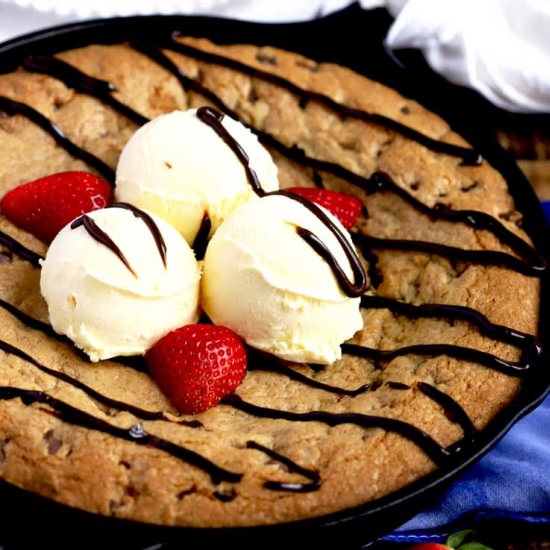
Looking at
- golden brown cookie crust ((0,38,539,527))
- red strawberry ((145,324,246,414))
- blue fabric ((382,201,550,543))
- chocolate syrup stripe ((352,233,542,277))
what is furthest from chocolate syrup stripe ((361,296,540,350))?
red strawberry ((145,324,246,414))

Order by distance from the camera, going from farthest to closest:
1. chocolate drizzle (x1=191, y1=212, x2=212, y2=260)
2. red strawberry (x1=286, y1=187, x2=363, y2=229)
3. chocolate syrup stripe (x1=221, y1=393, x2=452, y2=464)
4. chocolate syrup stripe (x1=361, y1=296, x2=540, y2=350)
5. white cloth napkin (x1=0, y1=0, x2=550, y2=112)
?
white cloth napkin (x1=0, y1=0, x2=550, y2=112) < red strawberry (x1=286, y1=187, x2=363, y2=229) < chocolate drizzle (x1=191, y1=212, x2=212, y2=260) < chocolate syrup stripe (x1=361, y1=296, x2=540, y2=350) < chocolate syrup stripe (x1=221, y1=393, x2=452, y2=464)

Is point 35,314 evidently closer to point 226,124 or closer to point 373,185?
point 226,124

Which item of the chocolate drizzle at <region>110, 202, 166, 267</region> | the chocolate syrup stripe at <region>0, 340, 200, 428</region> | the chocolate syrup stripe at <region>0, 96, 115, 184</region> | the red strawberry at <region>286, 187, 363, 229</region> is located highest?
the chocolate syrup stripe at <region>0, 96, 115, 184</region>

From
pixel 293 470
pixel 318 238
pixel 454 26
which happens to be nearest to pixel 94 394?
pixel 293 470

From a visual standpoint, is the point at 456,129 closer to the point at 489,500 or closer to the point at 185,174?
the point at 185,174

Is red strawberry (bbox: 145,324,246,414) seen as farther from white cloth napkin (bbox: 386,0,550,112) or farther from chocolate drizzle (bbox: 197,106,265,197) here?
white cloth napkin (bbox: 386,0,550,112)

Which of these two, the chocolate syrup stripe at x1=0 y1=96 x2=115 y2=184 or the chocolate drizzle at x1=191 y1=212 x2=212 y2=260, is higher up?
Answer: the chocolate syrup stripe at x1=0 y1=96 x2=115 y2=184

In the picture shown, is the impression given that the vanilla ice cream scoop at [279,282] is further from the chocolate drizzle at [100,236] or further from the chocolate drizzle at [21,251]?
the chocolate drizzle at [21,251]
